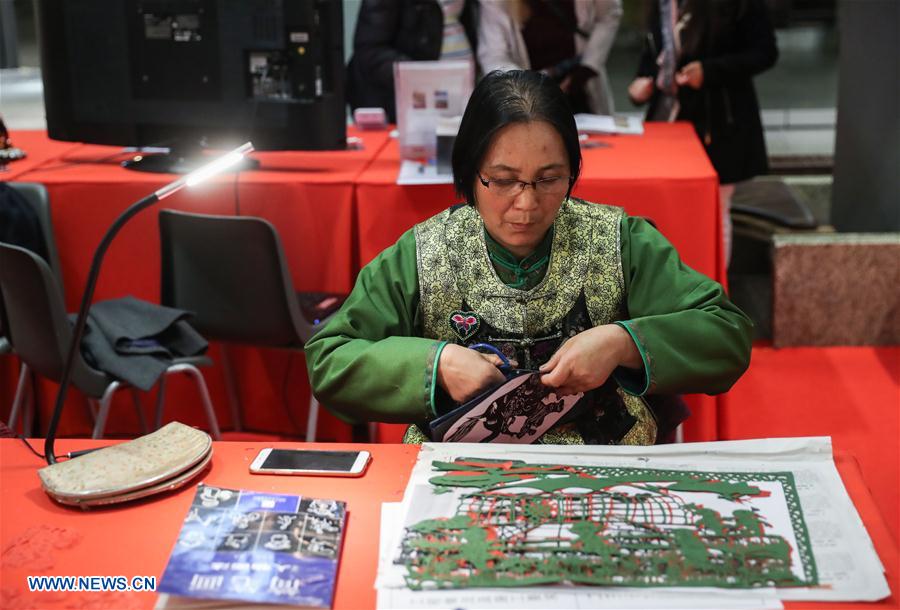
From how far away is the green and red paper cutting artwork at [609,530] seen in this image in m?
1.30

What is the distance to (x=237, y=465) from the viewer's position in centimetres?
164

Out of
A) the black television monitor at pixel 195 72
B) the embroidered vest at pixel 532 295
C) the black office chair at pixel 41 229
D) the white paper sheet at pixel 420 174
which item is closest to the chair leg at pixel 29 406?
the black office chair at pixel 41 229

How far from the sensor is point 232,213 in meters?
3.08

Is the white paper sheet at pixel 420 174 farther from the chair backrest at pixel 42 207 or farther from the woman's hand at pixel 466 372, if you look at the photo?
the woman's hand at pixel 466 372

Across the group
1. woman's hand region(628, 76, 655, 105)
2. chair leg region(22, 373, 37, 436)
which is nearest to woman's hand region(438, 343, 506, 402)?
chair leg region(22, 373, 37, 436)

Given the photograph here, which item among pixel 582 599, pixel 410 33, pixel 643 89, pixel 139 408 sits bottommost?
pixel 139 408

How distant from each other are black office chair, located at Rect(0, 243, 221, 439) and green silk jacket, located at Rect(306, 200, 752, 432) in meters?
0.97

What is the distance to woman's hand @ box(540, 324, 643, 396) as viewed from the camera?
1698mm

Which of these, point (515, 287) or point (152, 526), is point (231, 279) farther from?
point (152, 526)

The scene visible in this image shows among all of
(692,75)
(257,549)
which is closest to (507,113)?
(257,549)

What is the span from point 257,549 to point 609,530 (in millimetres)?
435

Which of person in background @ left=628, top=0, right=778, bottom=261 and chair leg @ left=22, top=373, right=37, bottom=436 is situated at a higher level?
person in background @ left=628, top=0, right=778, bottom=261

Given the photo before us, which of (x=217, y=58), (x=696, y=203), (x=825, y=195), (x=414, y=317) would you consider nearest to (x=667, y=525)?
(x=414, y=317)

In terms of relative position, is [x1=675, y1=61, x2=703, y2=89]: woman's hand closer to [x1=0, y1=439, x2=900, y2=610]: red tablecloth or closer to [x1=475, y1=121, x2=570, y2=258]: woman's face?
[x1=475, y1=121, x2=570, y2=258]: woman's face
